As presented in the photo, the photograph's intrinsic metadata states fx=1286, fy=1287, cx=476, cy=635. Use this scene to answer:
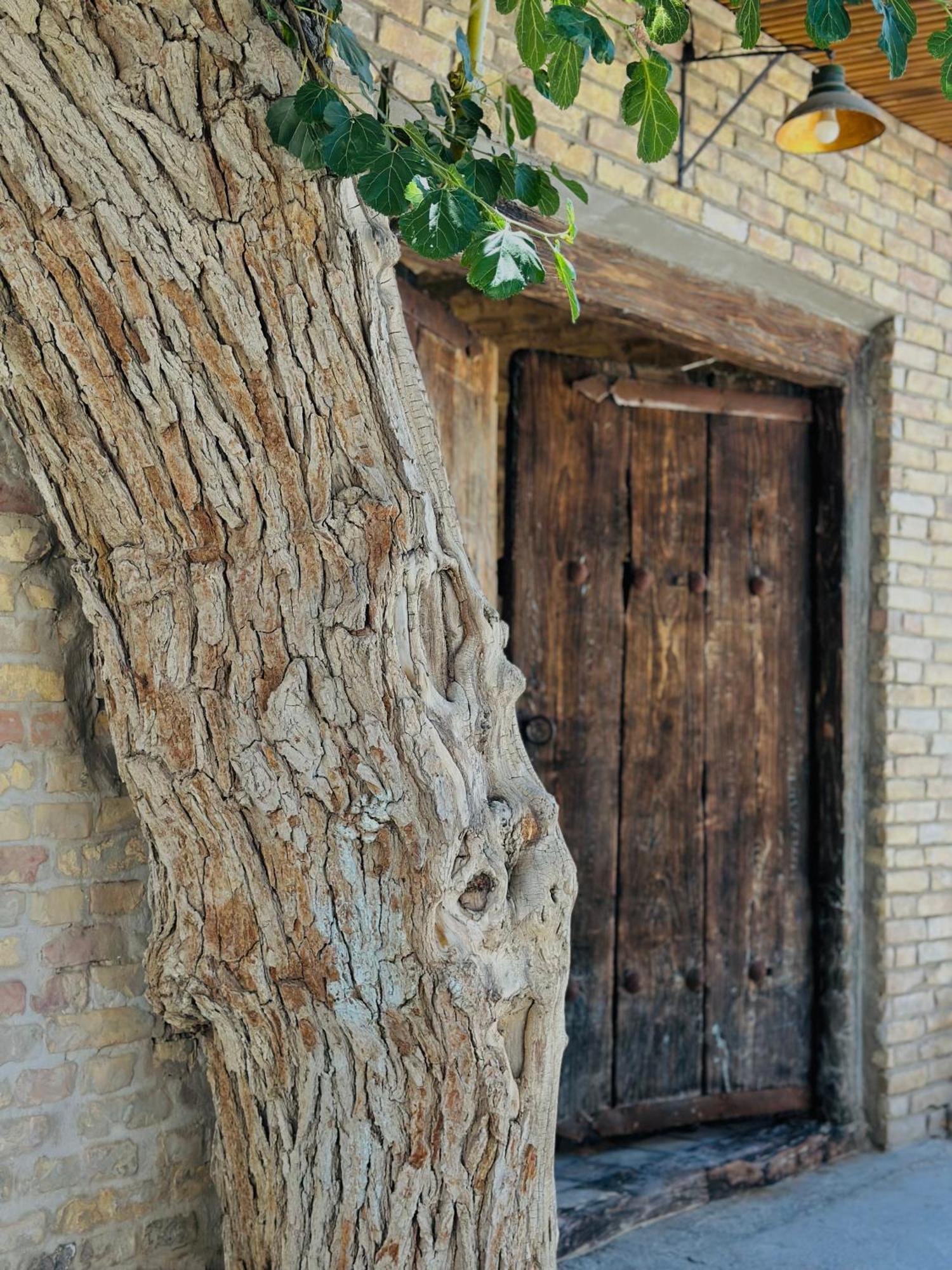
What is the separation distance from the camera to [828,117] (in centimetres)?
319

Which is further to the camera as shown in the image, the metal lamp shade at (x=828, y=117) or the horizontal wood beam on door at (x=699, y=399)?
the horizontal wood beam on door at (x=699, y=399)

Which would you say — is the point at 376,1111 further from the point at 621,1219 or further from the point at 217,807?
the point at 621,1219

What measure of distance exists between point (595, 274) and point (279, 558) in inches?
59.6

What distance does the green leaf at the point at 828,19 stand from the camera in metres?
2.00

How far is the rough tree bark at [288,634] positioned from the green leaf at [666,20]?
577 millimetres

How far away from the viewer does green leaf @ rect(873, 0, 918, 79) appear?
2043 millimetres

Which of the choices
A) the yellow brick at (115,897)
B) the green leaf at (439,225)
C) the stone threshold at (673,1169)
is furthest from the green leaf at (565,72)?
the stone threshold at (673,1169)

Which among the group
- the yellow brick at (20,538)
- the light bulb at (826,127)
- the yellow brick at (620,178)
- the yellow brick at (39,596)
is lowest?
the yellow brick at (39,596)

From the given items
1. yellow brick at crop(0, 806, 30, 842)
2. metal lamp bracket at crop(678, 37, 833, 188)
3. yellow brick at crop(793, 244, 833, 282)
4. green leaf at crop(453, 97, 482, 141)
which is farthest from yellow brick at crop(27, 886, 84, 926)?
yellow brick at crop(793, 244, 833, 282)

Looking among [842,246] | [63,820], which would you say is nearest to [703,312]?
[842,246]

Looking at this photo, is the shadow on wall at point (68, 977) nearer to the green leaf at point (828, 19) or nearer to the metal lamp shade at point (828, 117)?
the green leaf at point (828, 19)

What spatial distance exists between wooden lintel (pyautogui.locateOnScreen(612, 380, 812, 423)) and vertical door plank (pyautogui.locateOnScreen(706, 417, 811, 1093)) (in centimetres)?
4

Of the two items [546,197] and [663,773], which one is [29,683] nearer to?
[546,197]

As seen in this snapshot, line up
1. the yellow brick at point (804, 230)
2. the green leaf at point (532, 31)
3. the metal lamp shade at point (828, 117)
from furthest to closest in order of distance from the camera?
the yellow brick at point (804, 230) → the metal lamp shade at point (828, 117) → the green leaf at point (532, 31)
